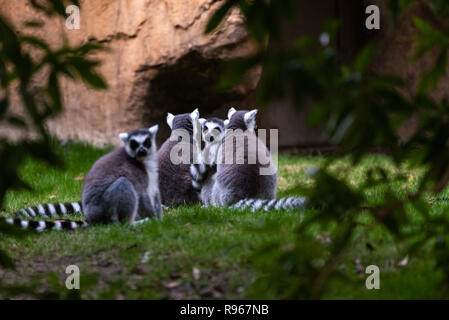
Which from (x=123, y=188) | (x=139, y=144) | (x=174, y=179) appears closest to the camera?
(x=123, y=188)

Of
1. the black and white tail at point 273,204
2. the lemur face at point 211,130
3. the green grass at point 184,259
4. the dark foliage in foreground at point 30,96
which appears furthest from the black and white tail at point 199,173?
the dark foliage in foreground at point 30,96

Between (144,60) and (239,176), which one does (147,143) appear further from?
(144,60)

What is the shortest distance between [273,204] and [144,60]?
4.50 meters

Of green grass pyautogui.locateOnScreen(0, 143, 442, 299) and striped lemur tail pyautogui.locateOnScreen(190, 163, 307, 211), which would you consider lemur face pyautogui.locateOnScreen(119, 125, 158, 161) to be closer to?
green grass pyautogui.locateOnScreen(0, 143, 442, 299)

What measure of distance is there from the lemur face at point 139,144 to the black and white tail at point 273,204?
1.02 m

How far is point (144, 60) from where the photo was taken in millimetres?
9703

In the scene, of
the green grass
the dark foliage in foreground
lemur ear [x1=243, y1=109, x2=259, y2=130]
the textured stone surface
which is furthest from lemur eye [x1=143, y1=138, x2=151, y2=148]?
the textured stone surface

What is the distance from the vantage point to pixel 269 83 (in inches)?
91.6

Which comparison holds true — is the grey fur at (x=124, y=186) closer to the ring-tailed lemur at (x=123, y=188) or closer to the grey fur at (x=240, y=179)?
the ring-tailed lemur at (x=123, y=188)

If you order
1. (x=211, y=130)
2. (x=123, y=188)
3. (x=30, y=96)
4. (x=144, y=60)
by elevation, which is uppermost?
(x=144, y=60)

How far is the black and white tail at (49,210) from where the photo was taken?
6.11 metres

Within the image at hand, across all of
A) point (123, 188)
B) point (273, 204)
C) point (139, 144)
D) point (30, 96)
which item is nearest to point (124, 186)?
point (123, 188)
